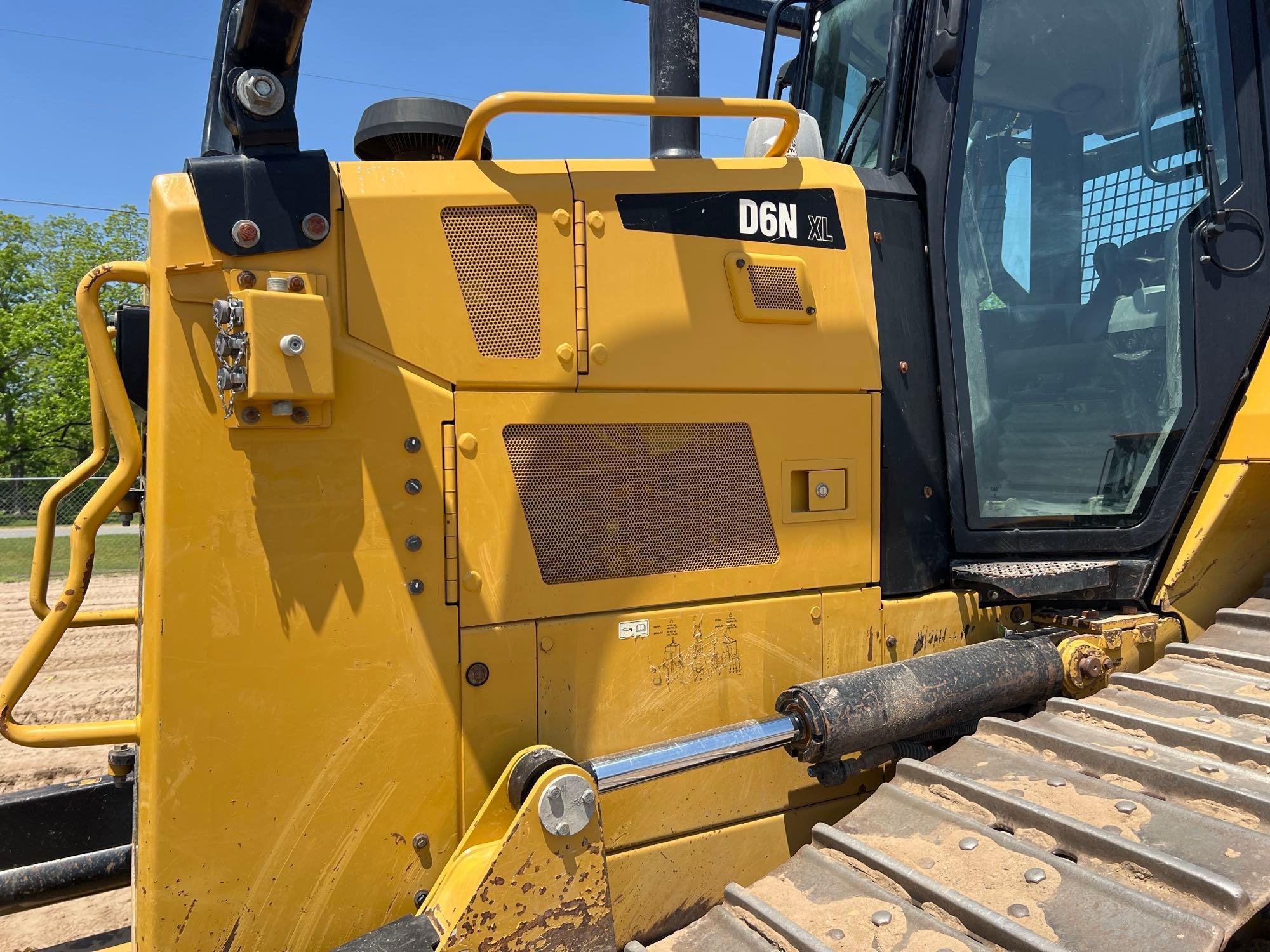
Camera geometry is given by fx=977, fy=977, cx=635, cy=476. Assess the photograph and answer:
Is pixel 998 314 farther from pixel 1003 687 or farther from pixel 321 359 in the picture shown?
pixel 321 359

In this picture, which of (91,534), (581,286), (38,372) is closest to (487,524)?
(581,286)

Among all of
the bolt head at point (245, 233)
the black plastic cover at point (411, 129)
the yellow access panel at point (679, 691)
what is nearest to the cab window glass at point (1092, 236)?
the yellow access panel at point (679, 691)

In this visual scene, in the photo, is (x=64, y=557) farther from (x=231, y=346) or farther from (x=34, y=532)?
(x=231, y=346)

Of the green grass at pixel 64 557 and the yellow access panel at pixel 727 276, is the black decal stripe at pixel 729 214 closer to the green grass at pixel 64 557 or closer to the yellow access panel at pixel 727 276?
the yellow access panel at pixel 727 276

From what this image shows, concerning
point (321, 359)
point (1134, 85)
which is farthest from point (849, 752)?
point (1134, 85)

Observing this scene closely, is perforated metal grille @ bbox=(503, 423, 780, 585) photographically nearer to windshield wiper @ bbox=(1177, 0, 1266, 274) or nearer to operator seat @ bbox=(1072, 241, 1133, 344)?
operator seat @ bbox=(1072, 241, 1133, 344)

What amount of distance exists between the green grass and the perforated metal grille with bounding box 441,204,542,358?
32.8 feet

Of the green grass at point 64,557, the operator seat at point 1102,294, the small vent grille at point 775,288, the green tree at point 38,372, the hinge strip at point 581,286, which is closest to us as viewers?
the hinge strip at point 581,286

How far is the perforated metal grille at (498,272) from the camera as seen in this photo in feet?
7.18

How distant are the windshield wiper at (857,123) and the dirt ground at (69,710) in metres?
3.64

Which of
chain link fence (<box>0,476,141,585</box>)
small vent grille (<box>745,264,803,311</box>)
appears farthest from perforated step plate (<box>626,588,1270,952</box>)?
chain link fence (<box>0,476,141,585</box>)

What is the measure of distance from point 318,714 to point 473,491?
0.57 meters

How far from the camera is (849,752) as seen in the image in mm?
2307

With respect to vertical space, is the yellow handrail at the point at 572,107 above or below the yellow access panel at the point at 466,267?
above
